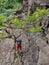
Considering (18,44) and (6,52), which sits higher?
(18,44)

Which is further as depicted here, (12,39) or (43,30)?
(12,39)

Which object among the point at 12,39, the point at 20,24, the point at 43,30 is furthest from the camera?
the point at 12,39

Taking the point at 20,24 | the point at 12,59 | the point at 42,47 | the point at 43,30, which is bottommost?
the point at 12,59

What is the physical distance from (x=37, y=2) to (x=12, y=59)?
1764 millimetres

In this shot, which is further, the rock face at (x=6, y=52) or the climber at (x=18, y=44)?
the rock face at (x=6, y=52)

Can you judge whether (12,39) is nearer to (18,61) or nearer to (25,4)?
(18,61)

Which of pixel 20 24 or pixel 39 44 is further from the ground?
pixel 20 24

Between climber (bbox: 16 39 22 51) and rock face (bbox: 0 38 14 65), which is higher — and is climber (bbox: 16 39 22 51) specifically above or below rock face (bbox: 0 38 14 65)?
above

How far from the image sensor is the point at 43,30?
6.05 metres

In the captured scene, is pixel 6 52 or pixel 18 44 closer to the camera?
pixel 18 44

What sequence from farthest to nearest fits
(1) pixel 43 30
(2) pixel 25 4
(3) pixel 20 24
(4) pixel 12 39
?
(2) pixel 25 4
(4) pixel 12 39
(1) pixel 43 30
(3) pixel 20 24

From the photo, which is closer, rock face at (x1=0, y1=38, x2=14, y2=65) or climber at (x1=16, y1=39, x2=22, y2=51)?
climber at (x1=16, y1=39, x2=22, y2=51)

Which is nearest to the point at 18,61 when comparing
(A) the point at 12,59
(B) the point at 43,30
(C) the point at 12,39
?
(A) the point at 12,59

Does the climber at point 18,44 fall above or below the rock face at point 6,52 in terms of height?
above
